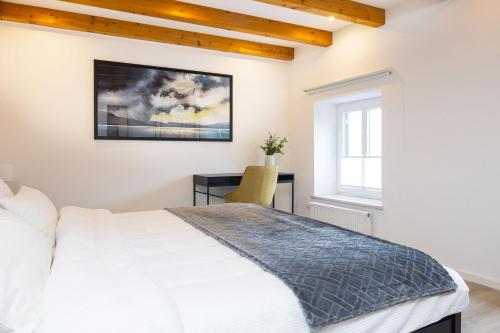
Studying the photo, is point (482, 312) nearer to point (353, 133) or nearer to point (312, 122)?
point (353, 133)

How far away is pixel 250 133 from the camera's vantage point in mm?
4746

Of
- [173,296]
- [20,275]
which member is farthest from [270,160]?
[20,275]

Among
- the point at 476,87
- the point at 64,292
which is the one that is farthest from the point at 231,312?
the point at 476,87

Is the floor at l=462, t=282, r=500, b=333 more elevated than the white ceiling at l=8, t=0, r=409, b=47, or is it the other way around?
the white ceiling at l=8, t=0, r=409, b=47

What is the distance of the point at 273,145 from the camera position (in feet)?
15.5

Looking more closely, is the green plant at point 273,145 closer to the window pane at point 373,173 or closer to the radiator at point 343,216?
the radiator at point 343,216

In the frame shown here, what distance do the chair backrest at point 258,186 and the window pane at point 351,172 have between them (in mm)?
1052

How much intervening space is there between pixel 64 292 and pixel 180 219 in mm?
1358

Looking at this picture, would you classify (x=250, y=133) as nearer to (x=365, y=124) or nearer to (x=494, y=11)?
(x=365, y=124)

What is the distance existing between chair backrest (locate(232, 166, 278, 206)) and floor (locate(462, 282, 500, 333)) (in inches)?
80.3

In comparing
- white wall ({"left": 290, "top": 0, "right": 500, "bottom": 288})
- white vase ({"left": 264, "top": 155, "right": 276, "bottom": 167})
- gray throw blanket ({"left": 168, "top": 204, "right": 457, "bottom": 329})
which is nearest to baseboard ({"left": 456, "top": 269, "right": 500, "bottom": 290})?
white wall ({"left": 290, "top": 0, "right": 500, "bottom": 288})

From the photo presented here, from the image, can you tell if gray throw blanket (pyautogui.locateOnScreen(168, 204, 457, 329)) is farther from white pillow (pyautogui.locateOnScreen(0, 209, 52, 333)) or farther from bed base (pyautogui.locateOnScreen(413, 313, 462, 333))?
white pillow (pyautogui.locateOnScreen(0, 209, 52, 333))

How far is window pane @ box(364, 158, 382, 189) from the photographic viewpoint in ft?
13.4

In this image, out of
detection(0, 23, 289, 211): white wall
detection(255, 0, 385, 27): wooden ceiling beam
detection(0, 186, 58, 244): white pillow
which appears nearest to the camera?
detection(0, 186, 58, 244): white pillow
